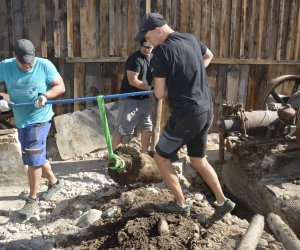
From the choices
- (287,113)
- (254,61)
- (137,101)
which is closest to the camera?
(287,113)

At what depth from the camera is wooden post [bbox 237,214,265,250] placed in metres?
3.95

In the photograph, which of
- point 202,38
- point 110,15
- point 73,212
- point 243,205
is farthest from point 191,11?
point 73,212

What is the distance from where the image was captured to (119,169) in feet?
16.7

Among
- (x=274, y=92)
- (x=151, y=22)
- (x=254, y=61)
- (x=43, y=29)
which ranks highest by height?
(x=151, y=22)

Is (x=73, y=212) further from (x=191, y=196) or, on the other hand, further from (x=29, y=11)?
(x=29, y=11)

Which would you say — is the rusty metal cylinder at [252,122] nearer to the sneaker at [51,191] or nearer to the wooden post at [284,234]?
the wooden post at [284,234]

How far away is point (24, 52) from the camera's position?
461 cm

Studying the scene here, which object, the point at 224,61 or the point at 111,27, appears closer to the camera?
the point at 111,27

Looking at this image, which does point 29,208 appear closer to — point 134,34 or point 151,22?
point 151,22

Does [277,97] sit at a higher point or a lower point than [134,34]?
lower

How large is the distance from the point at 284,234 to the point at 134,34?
462 centimetres

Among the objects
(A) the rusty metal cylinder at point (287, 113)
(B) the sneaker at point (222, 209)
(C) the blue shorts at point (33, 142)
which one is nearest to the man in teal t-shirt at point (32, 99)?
(C) the blue shorts at point (33, 142)

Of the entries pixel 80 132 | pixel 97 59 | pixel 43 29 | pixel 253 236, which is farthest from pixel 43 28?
pixel 253 236

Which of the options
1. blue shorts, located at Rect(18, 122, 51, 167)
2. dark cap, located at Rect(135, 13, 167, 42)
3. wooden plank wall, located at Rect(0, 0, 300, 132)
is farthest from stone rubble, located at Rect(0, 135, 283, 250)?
wooden plank wall, located at Rect(0, 0, 300, 132)
